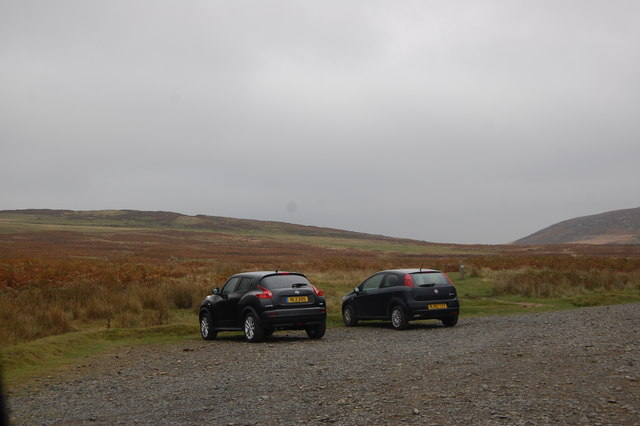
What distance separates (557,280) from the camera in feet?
100

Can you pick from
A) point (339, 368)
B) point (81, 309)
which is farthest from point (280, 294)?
point (81, 309)

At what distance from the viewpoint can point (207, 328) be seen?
16969 mm

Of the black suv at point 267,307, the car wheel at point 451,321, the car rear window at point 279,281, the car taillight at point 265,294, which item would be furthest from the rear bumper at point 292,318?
the car wheel at point 451,321

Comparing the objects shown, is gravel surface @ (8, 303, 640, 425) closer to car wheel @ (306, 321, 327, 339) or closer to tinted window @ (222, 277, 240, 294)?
car wheel @ (306, 321, 327, 339)

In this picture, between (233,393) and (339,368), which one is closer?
(233,393)

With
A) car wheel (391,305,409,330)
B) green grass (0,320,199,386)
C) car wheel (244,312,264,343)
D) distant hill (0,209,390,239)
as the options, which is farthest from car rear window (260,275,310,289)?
distant hill (0,209,390,239)

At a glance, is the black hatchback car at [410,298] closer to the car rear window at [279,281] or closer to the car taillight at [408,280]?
the car taillight at [408,280]

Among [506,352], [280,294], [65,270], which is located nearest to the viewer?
[506,352]

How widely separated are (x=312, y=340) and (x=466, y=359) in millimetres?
5613

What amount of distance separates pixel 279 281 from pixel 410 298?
13.2ft

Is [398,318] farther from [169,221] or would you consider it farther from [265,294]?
[169,221]

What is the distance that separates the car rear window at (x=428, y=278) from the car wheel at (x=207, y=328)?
583 centimetres

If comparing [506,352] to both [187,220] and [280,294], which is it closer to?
[280,294]

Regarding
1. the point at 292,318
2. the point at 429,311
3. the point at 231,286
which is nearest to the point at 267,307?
the point at 292,318
